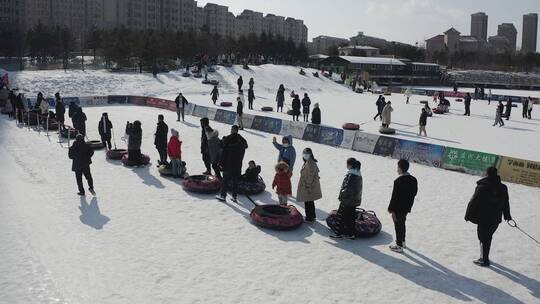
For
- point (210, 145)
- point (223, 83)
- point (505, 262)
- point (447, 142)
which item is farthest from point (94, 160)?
point (223, 83)

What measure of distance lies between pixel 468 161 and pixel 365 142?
4.52 m

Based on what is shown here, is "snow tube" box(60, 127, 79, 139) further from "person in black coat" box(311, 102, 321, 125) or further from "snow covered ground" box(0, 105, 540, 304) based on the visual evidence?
"person in black coat" box(311, 102, 321, 125)

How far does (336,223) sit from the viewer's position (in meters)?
10.0

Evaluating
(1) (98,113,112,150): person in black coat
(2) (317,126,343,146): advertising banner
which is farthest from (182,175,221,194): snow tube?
(2) (317,126,343,146): advertising banner

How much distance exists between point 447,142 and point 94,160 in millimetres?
15239

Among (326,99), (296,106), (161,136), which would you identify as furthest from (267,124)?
(326,99)

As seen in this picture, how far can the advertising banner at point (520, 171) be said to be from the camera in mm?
14844

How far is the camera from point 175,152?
14492 millimetres

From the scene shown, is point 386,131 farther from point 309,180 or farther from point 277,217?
point 277,217

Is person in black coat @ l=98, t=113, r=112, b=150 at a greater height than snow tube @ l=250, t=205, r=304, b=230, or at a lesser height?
greater

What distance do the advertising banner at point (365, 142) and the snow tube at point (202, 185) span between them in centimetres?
848

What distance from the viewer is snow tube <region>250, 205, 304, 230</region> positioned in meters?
10.4

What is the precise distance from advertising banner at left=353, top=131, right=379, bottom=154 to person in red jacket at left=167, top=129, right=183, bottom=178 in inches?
322

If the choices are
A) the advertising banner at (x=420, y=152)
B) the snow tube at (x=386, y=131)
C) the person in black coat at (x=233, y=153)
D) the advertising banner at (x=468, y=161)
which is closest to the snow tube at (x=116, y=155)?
the person in black coat at (x=233, y=153)
